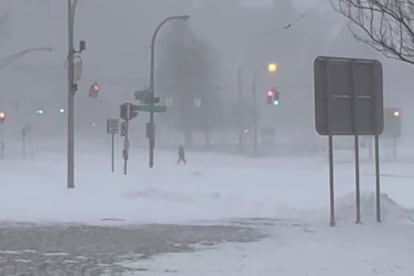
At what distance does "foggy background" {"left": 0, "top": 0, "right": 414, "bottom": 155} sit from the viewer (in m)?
92.6

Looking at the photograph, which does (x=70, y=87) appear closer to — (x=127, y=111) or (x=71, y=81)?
(x=71, y=81)

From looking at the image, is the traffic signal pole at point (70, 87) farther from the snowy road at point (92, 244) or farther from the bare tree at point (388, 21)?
the bare tree at point (388, 21)

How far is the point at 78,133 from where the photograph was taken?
107 metres

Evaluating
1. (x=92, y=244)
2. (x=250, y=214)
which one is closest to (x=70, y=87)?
(x=250, y=214)

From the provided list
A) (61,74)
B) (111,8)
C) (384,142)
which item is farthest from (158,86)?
(111,8)

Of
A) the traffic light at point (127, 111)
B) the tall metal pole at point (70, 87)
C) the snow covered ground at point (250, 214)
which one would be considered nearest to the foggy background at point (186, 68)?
the traffic light at point (127, 111)

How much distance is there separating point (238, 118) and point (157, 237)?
80.8m

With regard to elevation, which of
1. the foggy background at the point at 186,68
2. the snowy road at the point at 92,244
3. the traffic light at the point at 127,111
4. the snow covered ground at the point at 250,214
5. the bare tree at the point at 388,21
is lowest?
the snowy road at the point at 92,244

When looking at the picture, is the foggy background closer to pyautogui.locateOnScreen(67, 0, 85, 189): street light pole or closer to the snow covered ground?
the snow covered ground

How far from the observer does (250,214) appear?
19.8 metres

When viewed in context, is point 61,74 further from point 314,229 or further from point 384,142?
point 314,229

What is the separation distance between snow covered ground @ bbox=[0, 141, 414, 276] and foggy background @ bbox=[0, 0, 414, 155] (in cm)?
4753

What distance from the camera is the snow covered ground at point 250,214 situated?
10.5 m

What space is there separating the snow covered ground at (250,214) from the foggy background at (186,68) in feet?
156
